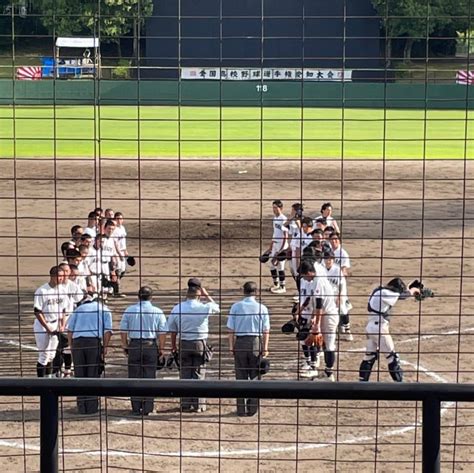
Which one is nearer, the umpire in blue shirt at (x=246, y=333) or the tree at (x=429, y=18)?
the tree at (x=429, y=18)

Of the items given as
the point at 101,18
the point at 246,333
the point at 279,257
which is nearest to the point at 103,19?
the point at 101,18

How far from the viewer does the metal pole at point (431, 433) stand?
10.1 feet

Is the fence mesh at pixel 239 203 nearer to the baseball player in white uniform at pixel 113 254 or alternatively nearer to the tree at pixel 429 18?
the tree at pixel 429 18

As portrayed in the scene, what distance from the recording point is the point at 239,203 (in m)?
24.0

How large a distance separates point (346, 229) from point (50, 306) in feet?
34.5

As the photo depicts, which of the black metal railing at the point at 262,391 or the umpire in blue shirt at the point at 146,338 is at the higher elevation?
the black metal railing at the point at 262,391

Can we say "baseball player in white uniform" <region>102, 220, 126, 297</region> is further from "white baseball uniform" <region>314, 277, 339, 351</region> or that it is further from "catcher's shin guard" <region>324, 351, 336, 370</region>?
"catcher's shin guard" <region>324, 351, 336, 370</region>

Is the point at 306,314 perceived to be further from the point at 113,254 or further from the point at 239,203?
the point at 239,203

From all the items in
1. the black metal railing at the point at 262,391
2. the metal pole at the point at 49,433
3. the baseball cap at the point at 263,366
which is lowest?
the baseball cap at the point at 263,366

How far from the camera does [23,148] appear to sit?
107 feet

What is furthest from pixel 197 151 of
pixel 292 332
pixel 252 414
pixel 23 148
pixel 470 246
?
pixel 252 414

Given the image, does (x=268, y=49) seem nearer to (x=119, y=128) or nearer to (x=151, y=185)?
(x=119, y=128)

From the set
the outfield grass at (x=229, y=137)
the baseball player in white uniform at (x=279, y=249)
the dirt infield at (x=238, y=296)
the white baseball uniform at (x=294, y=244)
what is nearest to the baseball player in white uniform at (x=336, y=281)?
the dirt infield at (x=238, y=296)

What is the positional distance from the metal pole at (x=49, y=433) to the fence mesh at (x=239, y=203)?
783 millimetres
